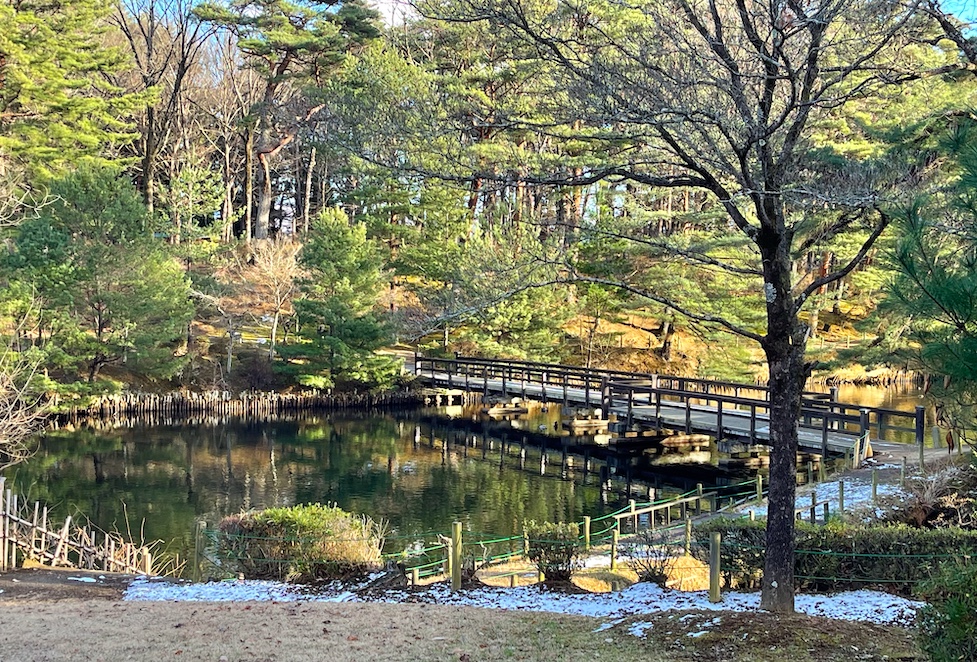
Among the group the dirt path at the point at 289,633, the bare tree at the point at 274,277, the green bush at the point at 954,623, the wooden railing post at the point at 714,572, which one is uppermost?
the bare tree at the point at 274,277

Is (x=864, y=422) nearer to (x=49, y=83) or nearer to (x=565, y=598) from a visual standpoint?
(x=565, y=598)

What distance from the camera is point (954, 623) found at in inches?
179

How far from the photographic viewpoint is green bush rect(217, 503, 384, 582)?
10227 mm

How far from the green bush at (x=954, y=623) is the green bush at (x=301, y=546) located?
6869 millimetres

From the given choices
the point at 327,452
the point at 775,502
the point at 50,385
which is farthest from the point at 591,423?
the point at 775,502

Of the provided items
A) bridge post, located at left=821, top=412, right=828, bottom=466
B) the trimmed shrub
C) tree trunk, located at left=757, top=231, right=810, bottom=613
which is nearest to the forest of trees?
tree trunk, located at left=757, top=231, right=810, bottom=613

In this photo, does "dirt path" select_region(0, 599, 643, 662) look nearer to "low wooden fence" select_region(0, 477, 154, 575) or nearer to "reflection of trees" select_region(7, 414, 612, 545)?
"low wooden fence" select_region(0, 477, 154, 575)

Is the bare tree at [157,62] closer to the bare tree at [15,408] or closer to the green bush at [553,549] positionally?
the bare tree at [15,408]

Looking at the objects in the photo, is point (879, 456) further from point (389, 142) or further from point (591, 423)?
point (389, 142)

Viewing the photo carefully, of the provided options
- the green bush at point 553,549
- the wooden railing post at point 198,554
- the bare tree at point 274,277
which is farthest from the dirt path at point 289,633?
the bare tree at point 274,277

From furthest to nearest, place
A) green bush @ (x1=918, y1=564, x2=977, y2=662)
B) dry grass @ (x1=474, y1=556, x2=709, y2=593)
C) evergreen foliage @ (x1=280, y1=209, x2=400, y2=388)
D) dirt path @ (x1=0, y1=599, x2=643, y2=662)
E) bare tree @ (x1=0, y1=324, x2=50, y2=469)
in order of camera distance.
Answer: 1. evergreen foliage @ (x1=280, y1=209, x2=400, y2=388)
2. bare tree @ (x1=0, y1=324, x2=50, y2=469)
3. dry grass @ (x1=474, y1=556, x2=709, y2=593)
4. dirt path @ (x1=0, y1=599, x2=643, y2=662)
5. green bush @ (x1=918, y1=564, x2=977, y2=662)

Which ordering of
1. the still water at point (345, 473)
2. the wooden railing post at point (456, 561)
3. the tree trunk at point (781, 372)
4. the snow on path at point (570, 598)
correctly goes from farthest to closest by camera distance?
the still water at point (345, 473), the wooden railing post at point (456, 561), the snow on path at point (570, 598), the tree trunk at point (781, 372)

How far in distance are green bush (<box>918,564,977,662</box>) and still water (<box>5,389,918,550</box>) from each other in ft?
37.1

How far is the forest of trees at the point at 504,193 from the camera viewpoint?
658cm
